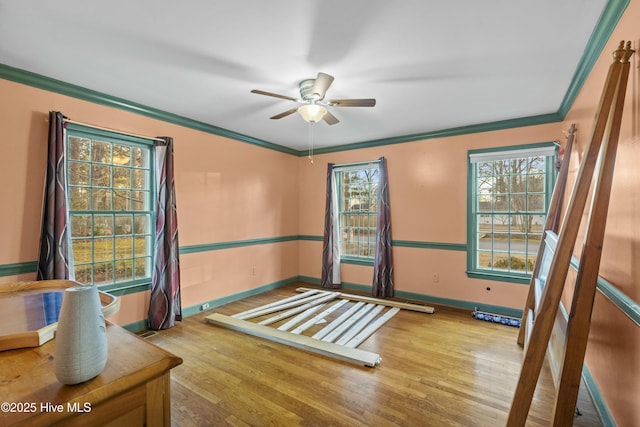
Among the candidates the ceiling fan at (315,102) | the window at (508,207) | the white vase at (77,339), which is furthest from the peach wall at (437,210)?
the white vase at (77,339)

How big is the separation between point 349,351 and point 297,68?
2.57m

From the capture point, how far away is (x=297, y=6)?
5.76ft

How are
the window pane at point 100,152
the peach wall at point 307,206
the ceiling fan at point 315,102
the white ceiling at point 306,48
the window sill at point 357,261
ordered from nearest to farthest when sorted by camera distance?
the peach wall at point 307,206
the white ceiling at point 306,48
the ceiling fan at point 315,102
the window pane at point 100,152
the window sill at point 357,261

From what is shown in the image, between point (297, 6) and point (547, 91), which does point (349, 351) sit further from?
point (547, 91)

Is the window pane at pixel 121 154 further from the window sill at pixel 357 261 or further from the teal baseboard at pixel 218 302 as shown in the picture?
the window sill at pixel 357 261

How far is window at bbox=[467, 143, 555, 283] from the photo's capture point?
3.71 m

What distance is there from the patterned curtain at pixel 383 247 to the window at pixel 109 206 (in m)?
3.18

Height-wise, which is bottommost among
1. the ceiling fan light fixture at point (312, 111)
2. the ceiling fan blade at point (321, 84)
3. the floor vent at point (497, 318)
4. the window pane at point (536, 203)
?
the floor vent at point (497, 318)

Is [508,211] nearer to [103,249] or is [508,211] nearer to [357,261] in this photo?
[357,261]

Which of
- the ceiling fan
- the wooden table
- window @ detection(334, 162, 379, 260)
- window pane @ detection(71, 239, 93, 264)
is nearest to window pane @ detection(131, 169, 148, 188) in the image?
window pane @ detection(71, 239, 93, 264)

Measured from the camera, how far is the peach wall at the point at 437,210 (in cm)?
385

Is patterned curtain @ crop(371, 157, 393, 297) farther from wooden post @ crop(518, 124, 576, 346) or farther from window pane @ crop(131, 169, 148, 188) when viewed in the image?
window pane @ crop(131, 169, 148, 188)

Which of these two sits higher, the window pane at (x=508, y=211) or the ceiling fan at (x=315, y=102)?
the ceiling fan at (x=315, y=102)

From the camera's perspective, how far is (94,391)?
0.84m
